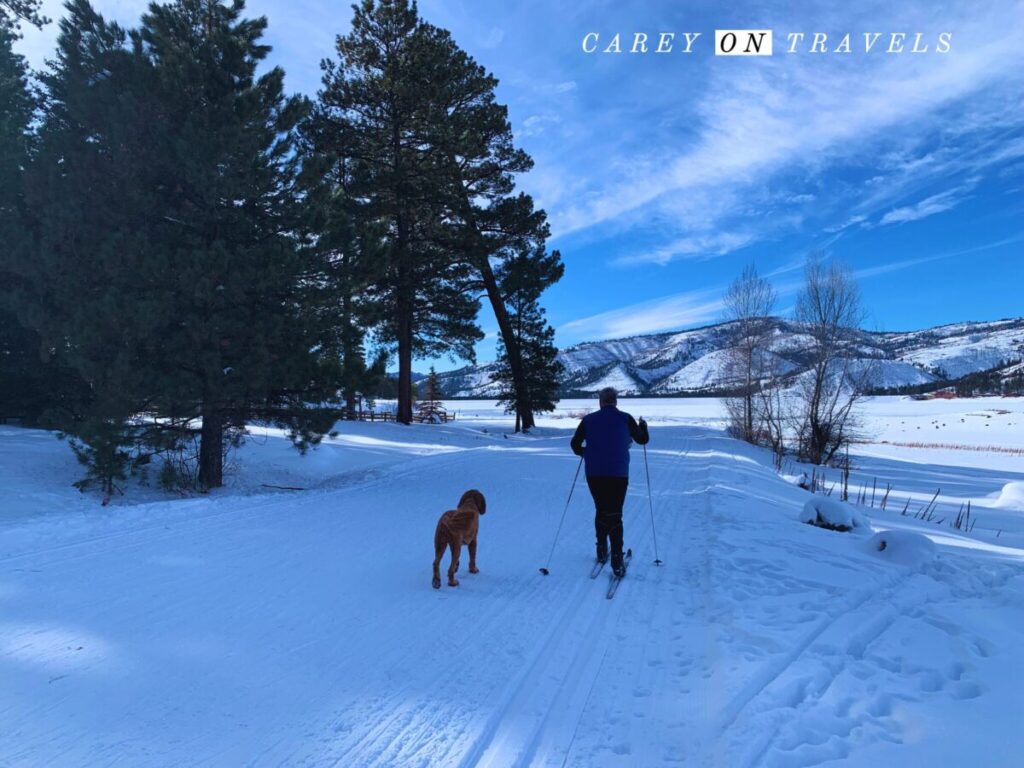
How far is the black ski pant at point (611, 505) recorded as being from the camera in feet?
19.6

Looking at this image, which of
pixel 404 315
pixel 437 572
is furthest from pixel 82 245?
pixel 404 315

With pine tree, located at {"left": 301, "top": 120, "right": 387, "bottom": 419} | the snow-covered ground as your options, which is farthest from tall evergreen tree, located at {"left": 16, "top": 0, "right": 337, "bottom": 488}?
the snow-covered ground

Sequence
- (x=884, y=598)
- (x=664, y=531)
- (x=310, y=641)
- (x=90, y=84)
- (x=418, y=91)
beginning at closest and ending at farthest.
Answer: (x=310, y=641)
(x=884, y=598)
(x=664, y=531)
(x=90, y=84)
(x=418, y=91)

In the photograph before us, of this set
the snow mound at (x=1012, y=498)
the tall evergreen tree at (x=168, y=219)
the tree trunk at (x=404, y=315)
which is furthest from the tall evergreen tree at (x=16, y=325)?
the snow mound at (x=1012, y=498)

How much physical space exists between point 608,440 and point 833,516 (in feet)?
16.7

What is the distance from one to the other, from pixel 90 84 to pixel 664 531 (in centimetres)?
1148

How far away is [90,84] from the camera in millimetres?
9047

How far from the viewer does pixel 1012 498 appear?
16.3 metres

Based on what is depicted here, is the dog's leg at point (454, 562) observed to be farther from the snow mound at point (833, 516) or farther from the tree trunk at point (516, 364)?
the tree trunk at point (516, 364)

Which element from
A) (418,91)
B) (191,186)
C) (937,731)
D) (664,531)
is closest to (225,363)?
(191,186)

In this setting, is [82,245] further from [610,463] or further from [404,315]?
[404,315]

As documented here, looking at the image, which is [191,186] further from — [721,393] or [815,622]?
[721,393]

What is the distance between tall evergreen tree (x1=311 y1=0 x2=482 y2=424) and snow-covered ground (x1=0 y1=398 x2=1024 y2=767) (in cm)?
1427

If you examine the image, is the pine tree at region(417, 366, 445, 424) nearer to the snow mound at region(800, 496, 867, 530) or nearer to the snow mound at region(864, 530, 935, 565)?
the snow mound at region(800, 496, 867, 530)
